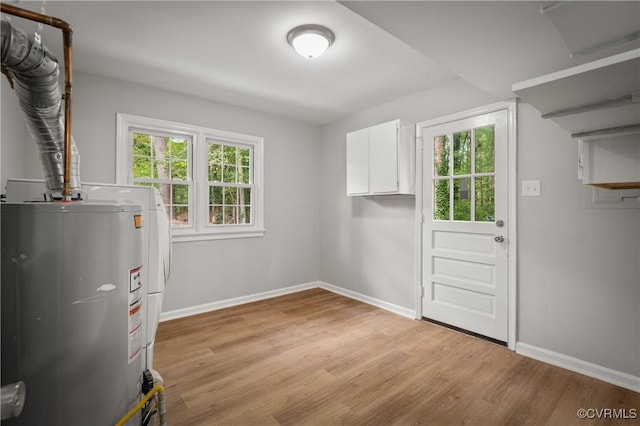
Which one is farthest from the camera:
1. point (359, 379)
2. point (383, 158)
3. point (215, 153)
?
point (215, 153)

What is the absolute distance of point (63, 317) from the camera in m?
0.97

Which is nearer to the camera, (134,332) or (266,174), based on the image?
(134,332)

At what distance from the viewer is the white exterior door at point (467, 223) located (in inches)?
109

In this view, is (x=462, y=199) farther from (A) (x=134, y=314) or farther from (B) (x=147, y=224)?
(A) (x=134, y=314)

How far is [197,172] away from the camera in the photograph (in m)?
3.62

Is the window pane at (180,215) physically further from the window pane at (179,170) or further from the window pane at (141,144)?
the window pane at (141,144)

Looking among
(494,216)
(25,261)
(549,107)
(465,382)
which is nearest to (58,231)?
(25,261)

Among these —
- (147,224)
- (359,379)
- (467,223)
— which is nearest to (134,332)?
(147,224)

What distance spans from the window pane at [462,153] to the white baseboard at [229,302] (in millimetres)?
2726

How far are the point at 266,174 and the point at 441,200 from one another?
2331 millimetres

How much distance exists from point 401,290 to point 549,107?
2.53m

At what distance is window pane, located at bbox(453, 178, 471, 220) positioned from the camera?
3008mm

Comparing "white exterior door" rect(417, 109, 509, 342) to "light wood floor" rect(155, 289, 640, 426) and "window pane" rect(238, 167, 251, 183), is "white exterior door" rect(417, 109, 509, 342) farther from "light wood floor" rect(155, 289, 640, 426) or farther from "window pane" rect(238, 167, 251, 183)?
"window pane" rect(238, 167, 251, 183)

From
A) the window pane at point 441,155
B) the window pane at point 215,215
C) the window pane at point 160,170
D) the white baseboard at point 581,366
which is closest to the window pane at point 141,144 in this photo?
the window pane at point 160,170
